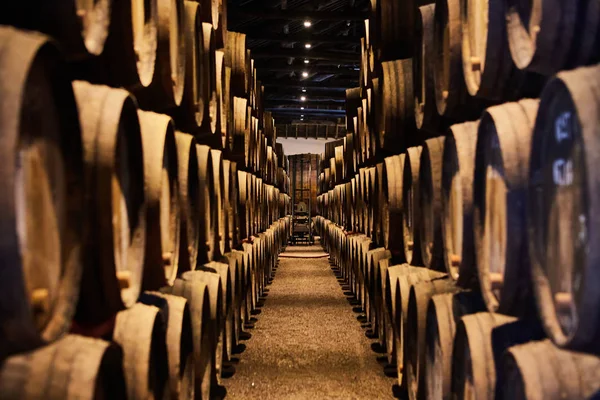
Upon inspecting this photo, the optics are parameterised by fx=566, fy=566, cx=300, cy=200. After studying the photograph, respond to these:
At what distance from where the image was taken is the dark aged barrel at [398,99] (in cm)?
436

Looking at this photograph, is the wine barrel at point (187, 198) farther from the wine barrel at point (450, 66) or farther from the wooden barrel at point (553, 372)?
the wooden barrel at point (553, 372)

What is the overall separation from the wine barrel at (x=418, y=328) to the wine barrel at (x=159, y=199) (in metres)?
1.34

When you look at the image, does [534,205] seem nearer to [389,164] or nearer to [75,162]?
[75,162]

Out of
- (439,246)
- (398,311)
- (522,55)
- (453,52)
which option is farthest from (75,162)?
(398,311)

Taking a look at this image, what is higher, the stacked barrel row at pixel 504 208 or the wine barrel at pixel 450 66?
the wine barrel at pixel 450 66

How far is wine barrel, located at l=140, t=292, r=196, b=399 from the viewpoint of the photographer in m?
2.45

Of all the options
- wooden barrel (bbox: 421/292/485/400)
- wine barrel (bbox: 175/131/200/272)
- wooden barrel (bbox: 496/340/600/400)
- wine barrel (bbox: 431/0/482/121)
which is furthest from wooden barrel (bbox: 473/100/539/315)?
wine barrel (bbox: 175/131/200/272)

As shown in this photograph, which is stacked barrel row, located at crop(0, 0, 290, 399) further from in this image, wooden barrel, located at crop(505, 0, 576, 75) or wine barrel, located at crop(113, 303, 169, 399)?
wooden barrel, located at crop(505, 0, 576, 75)

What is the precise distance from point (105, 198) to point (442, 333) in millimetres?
1605

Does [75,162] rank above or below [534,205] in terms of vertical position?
Result: above

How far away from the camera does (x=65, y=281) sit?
142 centimetres

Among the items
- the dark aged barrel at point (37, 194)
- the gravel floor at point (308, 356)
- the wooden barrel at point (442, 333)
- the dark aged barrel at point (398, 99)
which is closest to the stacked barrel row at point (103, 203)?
the dark aged barrel at point (37, 194)

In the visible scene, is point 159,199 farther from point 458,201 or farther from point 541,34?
point 541,34

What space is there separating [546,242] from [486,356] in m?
0.60
